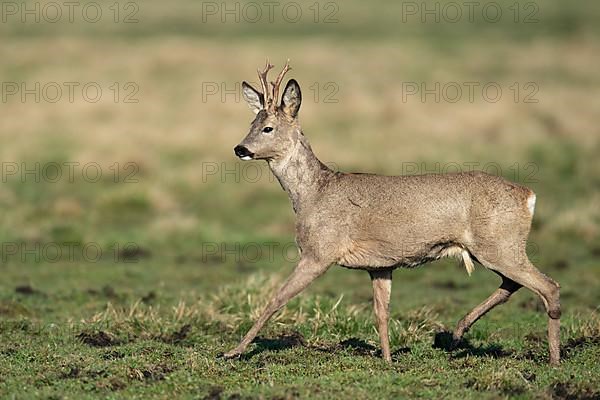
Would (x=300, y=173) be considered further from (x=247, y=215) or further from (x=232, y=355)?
(x=247, y=215)

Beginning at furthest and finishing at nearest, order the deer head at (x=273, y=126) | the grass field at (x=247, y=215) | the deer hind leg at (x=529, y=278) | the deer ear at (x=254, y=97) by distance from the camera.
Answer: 1. the deer ear at (x=254, y=97)
2. the deer head at (x=273, y=126)
3. the deer hind leg at (x=529, y=278)
4. the grass field at (x=247, y=215)

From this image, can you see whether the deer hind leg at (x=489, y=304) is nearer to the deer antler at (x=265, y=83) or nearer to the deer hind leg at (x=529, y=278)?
the deer hind leg at (x=529, y=278)

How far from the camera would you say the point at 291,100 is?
9.92 m

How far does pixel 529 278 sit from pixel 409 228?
126 centimetres

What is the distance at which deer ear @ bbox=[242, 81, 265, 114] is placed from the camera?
1022 cm

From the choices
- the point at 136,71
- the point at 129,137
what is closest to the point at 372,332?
the point at 129,137

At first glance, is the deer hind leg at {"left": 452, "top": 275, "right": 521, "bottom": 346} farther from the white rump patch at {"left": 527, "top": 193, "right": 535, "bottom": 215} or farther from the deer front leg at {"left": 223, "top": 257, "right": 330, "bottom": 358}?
the deer front leg at {"left": 223, "top": 257, "right": 330, "bottom": 358}

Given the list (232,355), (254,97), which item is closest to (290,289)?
(232,355)

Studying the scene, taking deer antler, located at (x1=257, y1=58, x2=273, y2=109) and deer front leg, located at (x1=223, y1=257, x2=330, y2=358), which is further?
deer antler, located at (x1=257, y1=58, x2=273, y2=109)

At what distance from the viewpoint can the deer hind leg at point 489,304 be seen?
32.1ft

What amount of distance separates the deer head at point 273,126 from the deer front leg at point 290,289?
4.37 feet

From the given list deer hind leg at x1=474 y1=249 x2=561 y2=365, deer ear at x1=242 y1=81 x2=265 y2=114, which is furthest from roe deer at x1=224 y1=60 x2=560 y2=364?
deer ear at x1=242 y1=81 x2=265 y2=114

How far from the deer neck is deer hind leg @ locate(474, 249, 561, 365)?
1.84 m

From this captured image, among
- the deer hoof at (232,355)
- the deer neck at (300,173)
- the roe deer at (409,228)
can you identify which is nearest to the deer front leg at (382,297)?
the roe deer at (409,228)
